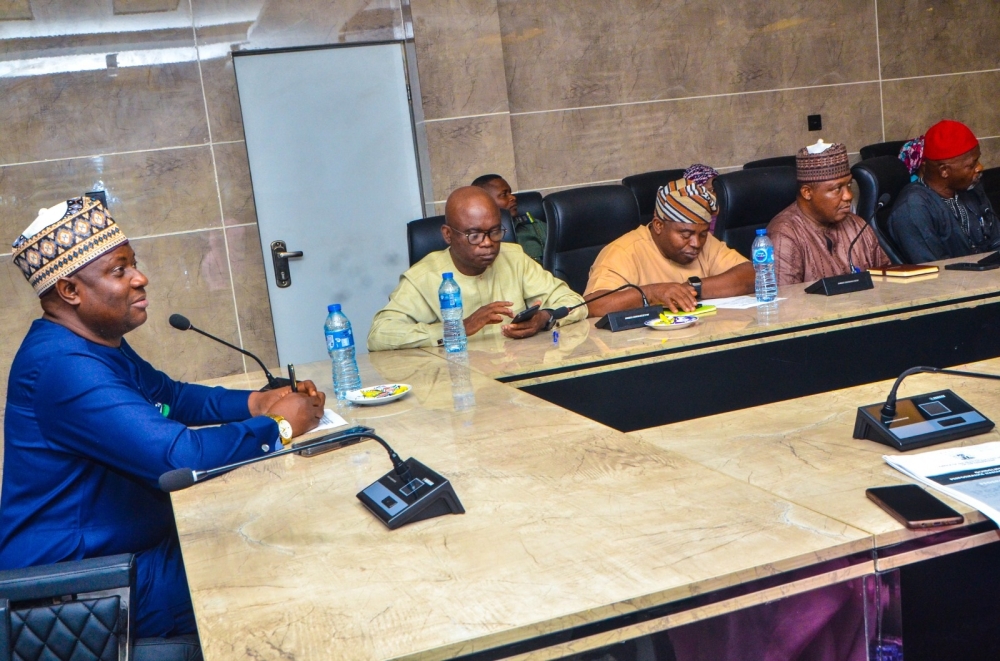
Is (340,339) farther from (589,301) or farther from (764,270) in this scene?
(764,270)

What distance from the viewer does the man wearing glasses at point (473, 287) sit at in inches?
123

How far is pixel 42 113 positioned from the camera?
4.35 meters

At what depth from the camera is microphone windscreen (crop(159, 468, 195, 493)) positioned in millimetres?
1421

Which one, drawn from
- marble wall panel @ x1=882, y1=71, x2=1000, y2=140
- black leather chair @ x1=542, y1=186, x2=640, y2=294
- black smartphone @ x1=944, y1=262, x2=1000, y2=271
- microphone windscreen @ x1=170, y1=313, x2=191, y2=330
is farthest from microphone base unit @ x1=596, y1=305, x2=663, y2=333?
marble wall panel @ x1=882, y1=71, x2=1000, y2=140

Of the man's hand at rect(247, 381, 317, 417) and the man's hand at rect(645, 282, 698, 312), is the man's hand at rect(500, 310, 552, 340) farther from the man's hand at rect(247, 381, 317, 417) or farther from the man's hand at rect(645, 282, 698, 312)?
the man's hand at rect(247, 381, 317, 417)

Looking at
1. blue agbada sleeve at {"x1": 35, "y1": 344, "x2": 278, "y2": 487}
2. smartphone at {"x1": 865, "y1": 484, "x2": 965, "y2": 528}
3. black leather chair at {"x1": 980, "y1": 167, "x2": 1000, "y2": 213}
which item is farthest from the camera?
black leather chair at {"x1": 980, "y1": 167, "x2": 1000, "y2": 213}

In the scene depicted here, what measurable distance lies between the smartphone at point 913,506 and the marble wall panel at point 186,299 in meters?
3.95

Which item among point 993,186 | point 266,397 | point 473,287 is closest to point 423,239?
point 473,287

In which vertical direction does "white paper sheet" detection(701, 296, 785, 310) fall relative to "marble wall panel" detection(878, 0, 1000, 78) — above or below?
below

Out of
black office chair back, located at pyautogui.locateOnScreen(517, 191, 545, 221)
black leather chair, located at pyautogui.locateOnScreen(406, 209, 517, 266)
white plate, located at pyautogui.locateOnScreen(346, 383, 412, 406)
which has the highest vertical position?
black office chair back, located at pyautogui.locateOnScreen(517, 191, 545, 221)

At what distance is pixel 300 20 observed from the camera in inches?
183

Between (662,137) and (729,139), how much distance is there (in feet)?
1.58

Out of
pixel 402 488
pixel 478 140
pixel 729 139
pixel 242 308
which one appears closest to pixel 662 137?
→ pixel 729 139

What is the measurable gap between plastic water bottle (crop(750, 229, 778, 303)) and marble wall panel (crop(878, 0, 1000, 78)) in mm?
3731
